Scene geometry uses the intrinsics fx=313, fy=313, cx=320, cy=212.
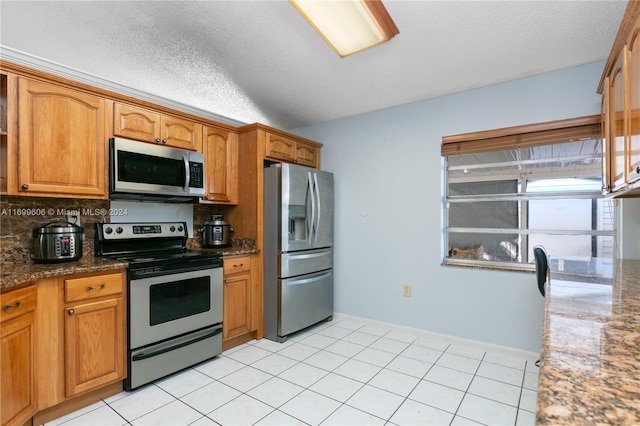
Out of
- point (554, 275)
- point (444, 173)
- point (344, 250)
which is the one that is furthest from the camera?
point (344, 250)

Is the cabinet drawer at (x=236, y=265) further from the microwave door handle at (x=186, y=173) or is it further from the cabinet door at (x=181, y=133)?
the cabinet door at (x=181, y=133)

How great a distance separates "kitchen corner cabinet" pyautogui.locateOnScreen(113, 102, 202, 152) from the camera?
234 cm

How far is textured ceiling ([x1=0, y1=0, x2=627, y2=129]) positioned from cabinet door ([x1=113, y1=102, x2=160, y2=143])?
1.20 feet

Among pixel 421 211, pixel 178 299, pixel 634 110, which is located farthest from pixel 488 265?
pixel 178 299

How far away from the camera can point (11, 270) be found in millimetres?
1779

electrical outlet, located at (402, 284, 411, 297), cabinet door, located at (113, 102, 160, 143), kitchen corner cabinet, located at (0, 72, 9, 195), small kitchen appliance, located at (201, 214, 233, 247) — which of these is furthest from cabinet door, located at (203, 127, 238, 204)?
electrical outlet, located at (402, 284, 411, 297)

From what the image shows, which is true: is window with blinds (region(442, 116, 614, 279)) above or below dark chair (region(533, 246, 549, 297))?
above

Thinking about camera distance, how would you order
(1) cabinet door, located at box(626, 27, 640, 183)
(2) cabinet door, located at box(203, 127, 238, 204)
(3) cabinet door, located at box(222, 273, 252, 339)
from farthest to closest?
(2) cabinet door, located at box(203, 127, 238, 204)
(3) cabinet door, located at box(222, 273, 252, 339)
(1) cabinet door, located at box(626, 27, 640, 183)

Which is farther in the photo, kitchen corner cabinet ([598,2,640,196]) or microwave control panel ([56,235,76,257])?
microwave control panel ([56,235,76,257])

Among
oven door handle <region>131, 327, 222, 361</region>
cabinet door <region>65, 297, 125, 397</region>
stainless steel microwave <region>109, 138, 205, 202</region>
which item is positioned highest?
stainless steel microwave <region>109, 138, 205, 202</region>

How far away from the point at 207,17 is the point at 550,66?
2.54 metres

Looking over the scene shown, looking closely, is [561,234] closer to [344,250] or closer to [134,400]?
[344,250]

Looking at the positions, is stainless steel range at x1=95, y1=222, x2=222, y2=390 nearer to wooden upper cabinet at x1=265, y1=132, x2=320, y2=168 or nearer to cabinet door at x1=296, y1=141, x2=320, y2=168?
wooden upper cabinet at x1=265, y1=132, x2=320, y2=168

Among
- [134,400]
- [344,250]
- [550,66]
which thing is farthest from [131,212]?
[550,66]
